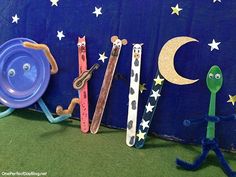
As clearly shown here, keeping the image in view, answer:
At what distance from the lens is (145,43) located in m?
1.99

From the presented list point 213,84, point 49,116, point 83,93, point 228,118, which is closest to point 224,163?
point 228,118

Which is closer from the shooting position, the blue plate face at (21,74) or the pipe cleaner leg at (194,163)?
the pipe cleaner leg at (194,163)

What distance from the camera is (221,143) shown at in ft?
6.41

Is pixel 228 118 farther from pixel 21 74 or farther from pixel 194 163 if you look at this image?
pixel 21 74

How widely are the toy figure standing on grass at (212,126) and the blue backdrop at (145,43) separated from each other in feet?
0.16

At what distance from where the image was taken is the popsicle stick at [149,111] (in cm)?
196

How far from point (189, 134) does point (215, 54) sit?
0.49 meters

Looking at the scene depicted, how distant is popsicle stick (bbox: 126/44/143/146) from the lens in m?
1.99

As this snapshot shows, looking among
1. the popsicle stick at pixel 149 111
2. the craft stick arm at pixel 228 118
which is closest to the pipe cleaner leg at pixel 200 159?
the craft stick arm at pixel 228 118

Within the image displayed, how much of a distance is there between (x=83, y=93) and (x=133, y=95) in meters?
0.33

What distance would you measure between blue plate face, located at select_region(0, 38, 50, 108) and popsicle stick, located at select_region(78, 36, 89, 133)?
9.1 inches

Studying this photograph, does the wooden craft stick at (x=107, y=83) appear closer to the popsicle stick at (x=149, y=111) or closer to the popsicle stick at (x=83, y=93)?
the popsicle stick at (x=83, y=93)

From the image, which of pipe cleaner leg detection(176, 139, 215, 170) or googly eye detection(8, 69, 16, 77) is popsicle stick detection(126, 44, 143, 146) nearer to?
pipe cleaner leg detection(176, 139, 215, 170)

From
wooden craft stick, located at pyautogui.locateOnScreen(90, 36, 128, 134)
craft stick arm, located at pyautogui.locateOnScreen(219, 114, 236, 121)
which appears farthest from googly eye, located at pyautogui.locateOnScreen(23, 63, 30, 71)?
craft stick arm, located at pyautogui.locateOnScreen(219, 114, 236, 121)
